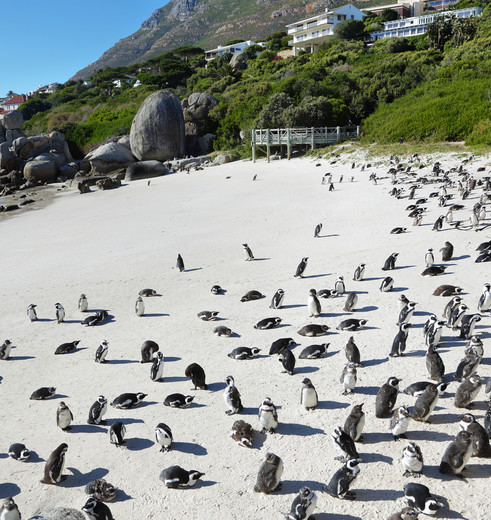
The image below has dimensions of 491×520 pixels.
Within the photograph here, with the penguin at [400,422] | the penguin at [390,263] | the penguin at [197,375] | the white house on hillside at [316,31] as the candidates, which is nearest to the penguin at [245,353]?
the penguin at [197,375]

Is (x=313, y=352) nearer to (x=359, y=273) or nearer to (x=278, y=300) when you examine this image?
(x=278, y=300)

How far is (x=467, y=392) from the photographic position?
6.12 metres

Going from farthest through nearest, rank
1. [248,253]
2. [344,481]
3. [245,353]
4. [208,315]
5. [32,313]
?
[248,253], [32,313], [208,315], [245,353], [344,481]

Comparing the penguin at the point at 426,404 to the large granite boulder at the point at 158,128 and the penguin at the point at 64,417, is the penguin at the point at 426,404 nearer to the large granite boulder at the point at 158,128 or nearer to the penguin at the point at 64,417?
the penguin at the point at 64,417

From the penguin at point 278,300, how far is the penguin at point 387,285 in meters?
2.33

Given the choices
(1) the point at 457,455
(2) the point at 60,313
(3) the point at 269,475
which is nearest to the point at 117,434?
(3) the point at 269,475

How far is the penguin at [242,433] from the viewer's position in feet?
19.5

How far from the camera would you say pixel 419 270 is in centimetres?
1180

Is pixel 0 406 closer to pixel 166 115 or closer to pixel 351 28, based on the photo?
pixel 166 115

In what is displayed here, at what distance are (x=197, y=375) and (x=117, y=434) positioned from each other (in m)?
1.59

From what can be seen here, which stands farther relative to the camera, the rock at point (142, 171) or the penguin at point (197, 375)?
the rock at point (142, 171)

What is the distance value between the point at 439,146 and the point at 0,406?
28.4 meters

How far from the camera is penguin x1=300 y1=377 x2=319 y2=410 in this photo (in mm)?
6480

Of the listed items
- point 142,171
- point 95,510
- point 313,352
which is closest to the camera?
point 95,510
